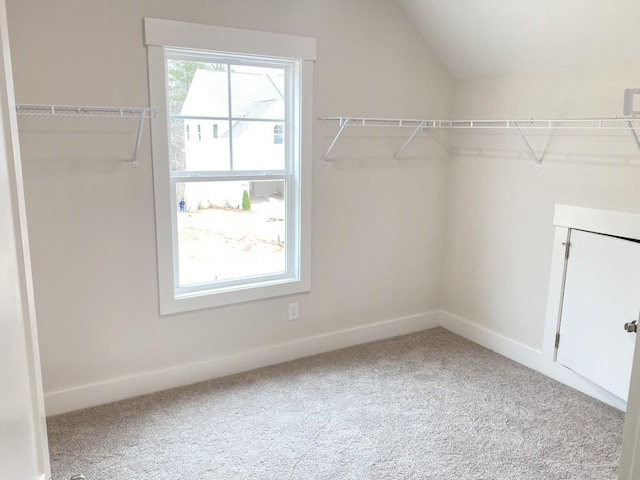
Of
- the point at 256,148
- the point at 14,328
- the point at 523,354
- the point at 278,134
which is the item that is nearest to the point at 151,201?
the point at 256,148

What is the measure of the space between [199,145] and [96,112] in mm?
549

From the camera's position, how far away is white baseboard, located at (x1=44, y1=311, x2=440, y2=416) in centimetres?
254

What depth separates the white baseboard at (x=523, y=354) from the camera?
2.70 m

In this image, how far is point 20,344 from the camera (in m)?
0.91

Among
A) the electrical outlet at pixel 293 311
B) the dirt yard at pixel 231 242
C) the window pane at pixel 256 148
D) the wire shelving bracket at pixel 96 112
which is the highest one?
the wire shelving bracket at pixel 96 112

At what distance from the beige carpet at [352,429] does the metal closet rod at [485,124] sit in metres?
1.34

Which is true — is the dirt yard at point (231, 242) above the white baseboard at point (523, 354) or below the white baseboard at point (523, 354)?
above

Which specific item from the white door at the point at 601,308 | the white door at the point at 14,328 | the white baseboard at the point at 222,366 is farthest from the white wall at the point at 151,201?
the white door at the point at 14,328

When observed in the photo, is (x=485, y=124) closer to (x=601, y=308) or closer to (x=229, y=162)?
(x=601, y=308)


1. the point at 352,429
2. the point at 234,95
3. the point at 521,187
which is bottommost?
the point at 352,429

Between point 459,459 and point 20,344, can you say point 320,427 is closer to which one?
point 459,459

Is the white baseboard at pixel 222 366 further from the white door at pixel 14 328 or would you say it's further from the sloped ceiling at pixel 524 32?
the sloped ceiling at pixel 524 32

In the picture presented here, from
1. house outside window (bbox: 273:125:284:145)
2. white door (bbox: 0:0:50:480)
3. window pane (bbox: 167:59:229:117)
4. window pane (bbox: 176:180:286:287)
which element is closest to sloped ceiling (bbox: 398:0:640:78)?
house outside window (bbox: 273:125:284:145)

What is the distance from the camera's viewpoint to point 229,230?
292 centimetres
